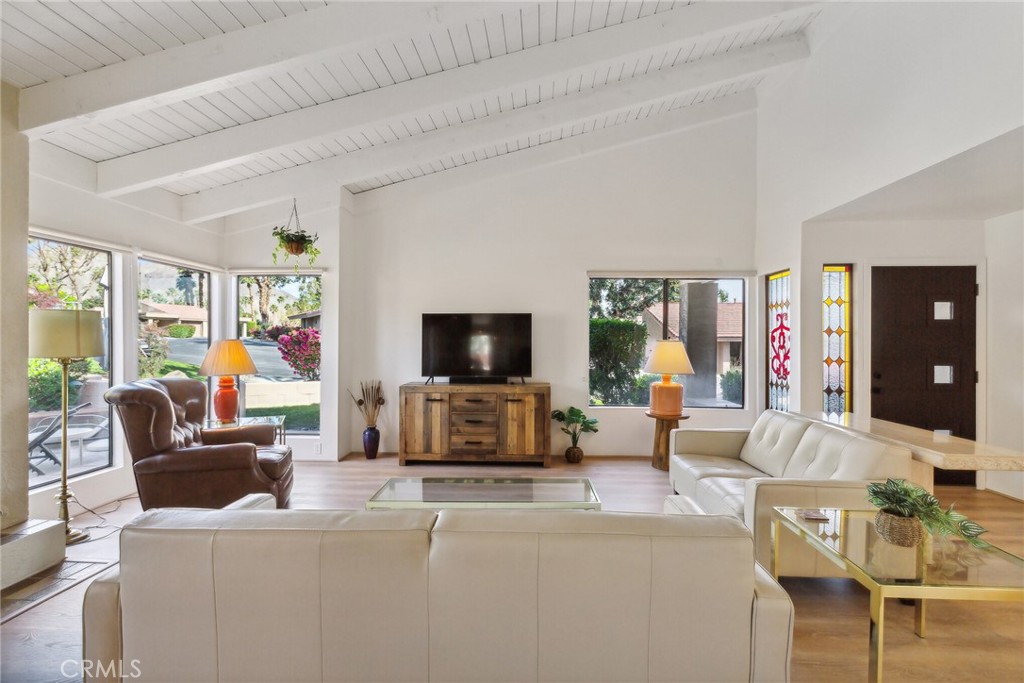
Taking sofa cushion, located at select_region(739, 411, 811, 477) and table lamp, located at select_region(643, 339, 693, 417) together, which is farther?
table lamp, located at select_region(643, 339, 693, 417)

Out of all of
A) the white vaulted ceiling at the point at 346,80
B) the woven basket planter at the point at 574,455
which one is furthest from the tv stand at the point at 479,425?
the white vaulted ceiling at the point at 346,80

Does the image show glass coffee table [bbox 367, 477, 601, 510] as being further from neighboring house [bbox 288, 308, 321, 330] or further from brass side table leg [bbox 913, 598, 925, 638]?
neighboring house [bbox 288, 308, 321, 330]

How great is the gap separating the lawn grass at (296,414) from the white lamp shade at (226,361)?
131 centimetres

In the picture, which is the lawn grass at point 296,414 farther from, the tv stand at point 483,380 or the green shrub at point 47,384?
the green shrub at point 47,384

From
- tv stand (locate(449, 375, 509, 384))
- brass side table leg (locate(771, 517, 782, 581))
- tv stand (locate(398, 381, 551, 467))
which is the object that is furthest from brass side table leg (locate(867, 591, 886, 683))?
tv stand (locate(449, 375, 509, 384))

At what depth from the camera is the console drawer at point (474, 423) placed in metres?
5.39

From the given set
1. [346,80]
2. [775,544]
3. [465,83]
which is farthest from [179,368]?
[775,544]

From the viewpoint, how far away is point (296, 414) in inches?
229

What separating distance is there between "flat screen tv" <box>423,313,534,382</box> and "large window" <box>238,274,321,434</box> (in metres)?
1.25

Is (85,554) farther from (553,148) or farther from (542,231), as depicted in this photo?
(553,148)

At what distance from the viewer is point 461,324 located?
571 cm

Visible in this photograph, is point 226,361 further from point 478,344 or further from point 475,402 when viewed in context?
point 478,344

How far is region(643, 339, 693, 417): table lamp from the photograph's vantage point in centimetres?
514

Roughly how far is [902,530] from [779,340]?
370 cm
